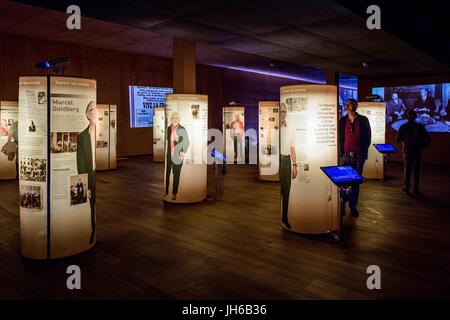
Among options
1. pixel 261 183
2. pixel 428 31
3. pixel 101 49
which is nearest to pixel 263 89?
pixel 101 49

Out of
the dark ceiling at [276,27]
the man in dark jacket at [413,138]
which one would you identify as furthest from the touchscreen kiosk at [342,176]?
the man in dark jacket at [413,138]

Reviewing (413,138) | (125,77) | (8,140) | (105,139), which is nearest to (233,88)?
(125,77)

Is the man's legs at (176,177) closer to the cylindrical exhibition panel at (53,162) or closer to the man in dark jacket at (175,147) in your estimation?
the man in dark jacket at (175,147)

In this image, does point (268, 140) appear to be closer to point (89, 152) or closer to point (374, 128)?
point (374, 128)

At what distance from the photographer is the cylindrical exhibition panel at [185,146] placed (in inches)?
270

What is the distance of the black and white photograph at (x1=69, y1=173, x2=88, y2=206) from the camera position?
4.07 m

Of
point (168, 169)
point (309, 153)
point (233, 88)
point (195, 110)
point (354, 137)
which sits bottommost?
point (168, 169)

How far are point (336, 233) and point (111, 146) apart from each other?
348 inches

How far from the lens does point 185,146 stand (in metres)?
6.91

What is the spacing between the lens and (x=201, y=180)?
7164 mm

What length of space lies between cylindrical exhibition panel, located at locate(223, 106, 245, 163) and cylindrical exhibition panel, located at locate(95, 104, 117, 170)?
12.9 feet

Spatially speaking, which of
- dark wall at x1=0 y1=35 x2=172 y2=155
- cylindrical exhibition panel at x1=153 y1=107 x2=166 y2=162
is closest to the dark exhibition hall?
dark wall at x1=0 y1=35 x2=172 y2=155

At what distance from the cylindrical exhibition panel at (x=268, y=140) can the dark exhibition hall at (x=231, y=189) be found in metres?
0.05

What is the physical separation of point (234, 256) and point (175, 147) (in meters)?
3.21
